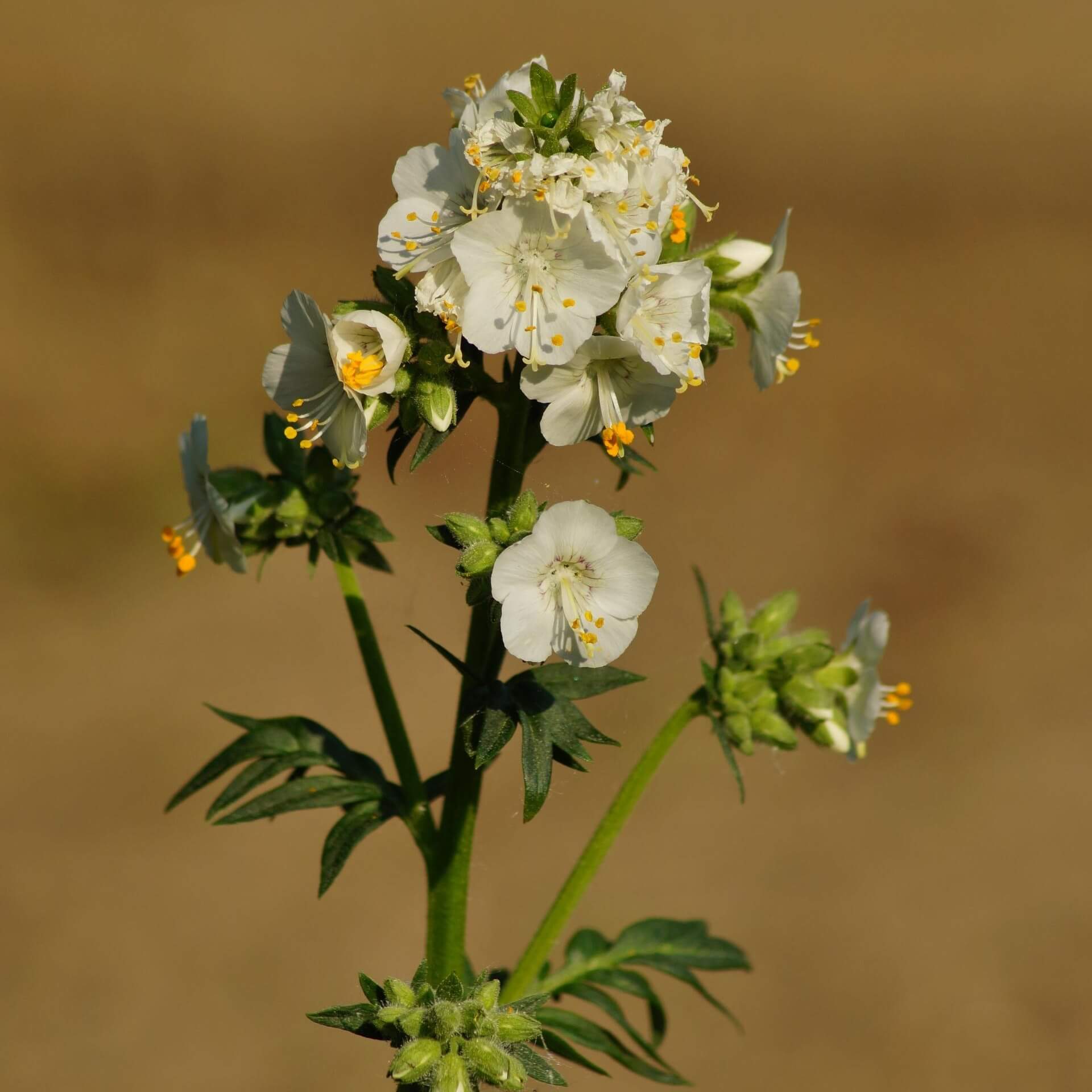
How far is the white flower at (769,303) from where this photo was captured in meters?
2.41

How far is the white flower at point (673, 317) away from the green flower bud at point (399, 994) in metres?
1.13

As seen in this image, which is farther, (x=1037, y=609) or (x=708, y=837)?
(x=1037, y=609)

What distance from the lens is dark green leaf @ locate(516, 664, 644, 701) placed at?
2.32m

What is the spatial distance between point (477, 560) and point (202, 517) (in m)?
0.84

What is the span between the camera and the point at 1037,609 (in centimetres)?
759

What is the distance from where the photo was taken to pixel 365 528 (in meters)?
2.61

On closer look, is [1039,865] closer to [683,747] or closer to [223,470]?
[683,747]

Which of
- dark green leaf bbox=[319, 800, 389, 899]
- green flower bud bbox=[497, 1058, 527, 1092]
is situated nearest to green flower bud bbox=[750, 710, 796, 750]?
dark green leaf bbox=[319, 800, 389, 899]

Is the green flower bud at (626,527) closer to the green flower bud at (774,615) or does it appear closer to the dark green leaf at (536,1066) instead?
the green flower bud at (774,615)

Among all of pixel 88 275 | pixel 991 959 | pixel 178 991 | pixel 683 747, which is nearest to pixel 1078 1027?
pixel 991 959

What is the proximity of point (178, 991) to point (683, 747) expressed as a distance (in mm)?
2898

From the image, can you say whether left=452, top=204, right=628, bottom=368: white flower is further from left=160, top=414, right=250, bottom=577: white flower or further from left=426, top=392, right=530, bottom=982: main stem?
left=160, top=414, right=250, bottom=577: white flower

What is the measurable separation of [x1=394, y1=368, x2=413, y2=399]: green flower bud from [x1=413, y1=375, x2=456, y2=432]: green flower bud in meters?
0.02

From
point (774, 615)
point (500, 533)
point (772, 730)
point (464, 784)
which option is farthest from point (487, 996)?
point (774, 615)
